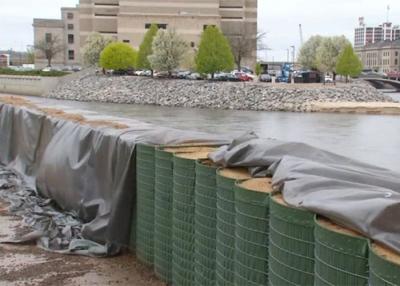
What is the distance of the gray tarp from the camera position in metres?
3.21

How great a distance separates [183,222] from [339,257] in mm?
2727

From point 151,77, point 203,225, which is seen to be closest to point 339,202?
point 203,225

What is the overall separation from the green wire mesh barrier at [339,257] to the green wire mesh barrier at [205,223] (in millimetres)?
1842

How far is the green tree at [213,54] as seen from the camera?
69938mm

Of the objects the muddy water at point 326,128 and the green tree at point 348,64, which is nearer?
the muddy water at point 326,128

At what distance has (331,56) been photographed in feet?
293

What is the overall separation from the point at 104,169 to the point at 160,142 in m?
1.23

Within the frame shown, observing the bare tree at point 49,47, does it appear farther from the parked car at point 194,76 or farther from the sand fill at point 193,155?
the sand fill at point 193,155

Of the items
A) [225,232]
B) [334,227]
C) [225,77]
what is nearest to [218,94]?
[225,77]

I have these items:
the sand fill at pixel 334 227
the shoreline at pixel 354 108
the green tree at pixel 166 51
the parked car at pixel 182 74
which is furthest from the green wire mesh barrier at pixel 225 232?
the parked car at pixel 182 74

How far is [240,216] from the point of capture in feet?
14.4

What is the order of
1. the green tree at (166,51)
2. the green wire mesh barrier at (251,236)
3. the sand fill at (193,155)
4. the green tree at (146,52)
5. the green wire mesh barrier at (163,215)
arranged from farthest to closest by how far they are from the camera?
the green tree at (146,52)
the green tree at (166,51)
the green wire mesh barrier at (163,215)
the sand fill at (193,155)
the green wire mesh barrier at (251,236)

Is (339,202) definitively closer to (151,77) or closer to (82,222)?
(82,222)

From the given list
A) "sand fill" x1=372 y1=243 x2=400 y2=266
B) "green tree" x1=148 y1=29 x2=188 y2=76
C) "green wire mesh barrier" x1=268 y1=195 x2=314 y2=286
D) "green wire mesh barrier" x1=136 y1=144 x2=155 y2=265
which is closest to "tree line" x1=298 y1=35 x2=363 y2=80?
"green tree" x1=148 y1=29 x2=188 y2=76
